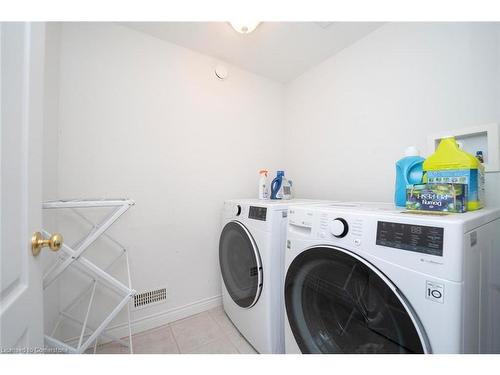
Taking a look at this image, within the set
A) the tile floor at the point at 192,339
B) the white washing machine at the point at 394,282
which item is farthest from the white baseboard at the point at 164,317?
the white washing machine at the point at 394,282

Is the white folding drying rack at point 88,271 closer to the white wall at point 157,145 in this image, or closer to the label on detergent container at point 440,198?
the white wall at point 157,145

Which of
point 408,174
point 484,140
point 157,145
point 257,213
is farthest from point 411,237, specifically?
point 157,145

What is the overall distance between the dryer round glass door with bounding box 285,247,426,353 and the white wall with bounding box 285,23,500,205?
0.85m

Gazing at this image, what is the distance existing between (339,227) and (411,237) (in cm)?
20

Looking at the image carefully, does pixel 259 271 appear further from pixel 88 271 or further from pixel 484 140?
pixel 484 140

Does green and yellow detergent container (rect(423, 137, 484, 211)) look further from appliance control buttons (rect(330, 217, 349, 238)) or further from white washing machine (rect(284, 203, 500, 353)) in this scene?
appliance control buttons (rect(330, 217, 349, 238))

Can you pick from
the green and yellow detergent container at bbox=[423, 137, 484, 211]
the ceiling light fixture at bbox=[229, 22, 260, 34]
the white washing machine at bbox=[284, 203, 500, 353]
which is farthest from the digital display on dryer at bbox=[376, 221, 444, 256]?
the ceiling light fixture at bbox=[229, 22, 260, 34]

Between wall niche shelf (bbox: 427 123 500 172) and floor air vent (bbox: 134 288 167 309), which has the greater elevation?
wall niche shelf (bbox: 427 123 500 172)

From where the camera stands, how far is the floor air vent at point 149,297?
137 centimetres

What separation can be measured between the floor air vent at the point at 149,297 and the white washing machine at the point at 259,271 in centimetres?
56

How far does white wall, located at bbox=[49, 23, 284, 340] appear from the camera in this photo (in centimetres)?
122

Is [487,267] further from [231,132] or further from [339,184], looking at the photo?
[231,132]

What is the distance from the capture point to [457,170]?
0.75 metres
